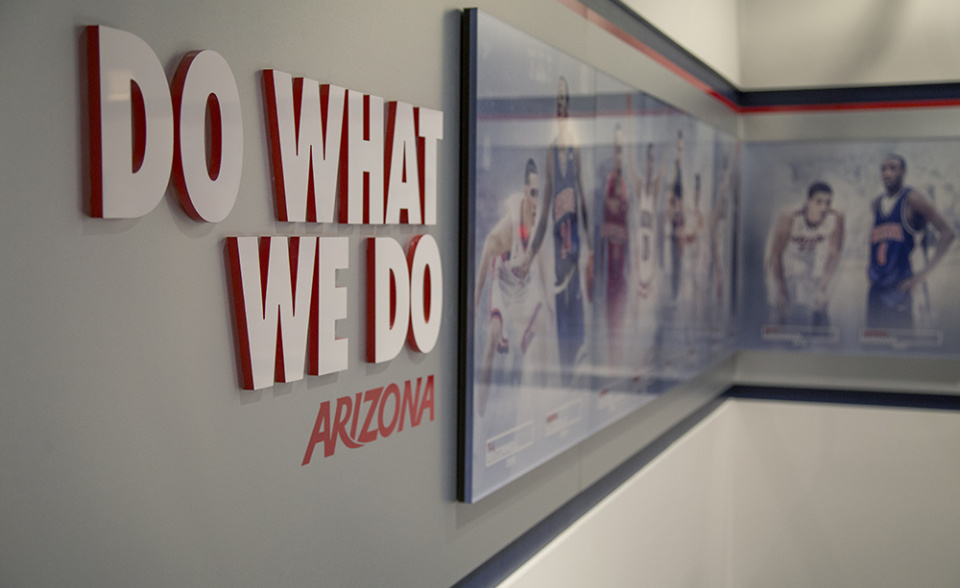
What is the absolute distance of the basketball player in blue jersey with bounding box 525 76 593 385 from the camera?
2627mm

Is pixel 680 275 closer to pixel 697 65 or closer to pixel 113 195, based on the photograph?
pixel 697 65

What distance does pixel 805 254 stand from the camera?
5711mm

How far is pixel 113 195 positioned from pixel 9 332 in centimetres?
23

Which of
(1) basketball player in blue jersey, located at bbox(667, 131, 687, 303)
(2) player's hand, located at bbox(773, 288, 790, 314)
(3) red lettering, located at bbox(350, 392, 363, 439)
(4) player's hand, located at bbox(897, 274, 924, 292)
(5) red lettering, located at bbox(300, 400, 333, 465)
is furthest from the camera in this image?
(2) player's hand, located at bbox(773, 288, 790, 314)

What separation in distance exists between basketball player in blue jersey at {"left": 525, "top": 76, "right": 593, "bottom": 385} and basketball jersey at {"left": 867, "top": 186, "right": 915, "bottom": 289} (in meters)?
3.34

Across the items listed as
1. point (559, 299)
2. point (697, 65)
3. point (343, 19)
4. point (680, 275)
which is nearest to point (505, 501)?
point (559, 299)

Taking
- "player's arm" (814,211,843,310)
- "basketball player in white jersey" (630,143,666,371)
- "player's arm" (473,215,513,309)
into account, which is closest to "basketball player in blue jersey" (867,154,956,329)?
"player's arm" (814,211,843,310)

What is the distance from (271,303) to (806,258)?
192 inches

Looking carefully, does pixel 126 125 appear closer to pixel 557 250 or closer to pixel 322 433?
pixel 322 433

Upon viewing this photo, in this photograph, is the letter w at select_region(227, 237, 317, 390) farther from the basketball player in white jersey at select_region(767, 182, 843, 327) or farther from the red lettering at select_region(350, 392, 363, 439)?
the basketball player in white jersey at select_region(767, 182, 843, 327)

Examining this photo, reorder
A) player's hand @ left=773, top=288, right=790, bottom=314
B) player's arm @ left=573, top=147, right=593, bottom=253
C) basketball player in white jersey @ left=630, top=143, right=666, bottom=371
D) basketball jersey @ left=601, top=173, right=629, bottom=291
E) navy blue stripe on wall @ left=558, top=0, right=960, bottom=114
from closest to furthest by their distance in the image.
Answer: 1. player's arm @ left=573, top=147, right=593, bottom=253
2. basketball jersey @ left=601, top=173, right=629, bottom=291
3. basketball player in white jersey @ left=630, top=143, right=666, bottom=371
4. navy blue stripe on wall @ left=558, top=0, right=960, bottom=114
5. player's hand @ left=773, top=288, right=790, bottom=314

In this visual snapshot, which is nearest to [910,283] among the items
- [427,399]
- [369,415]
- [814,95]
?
[814,95]

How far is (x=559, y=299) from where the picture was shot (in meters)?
2.72

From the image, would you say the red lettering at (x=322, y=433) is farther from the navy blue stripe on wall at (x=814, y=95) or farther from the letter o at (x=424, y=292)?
the navy blue stripe on wall at (x=814, y=95)
